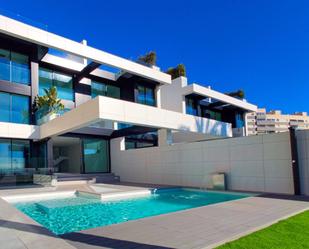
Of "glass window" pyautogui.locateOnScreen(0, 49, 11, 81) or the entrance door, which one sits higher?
"glass window" pyautogui.locateOnScreen(0, 49, 11, 81)

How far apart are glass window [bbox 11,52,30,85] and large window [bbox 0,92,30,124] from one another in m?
1.18

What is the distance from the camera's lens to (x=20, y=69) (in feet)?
61.0

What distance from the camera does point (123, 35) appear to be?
25.9 m

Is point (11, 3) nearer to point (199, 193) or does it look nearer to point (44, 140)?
point (44, 140)

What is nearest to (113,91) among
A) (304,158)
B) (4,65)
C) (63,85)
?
(63,85)

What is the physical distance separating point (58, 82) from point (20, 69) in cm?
295

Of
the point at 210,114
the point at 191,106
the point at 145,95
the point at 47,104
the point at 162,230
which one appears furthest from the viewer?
the point at 210,114

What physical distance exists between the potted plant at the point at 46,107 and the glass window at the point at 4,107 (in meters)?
1.65

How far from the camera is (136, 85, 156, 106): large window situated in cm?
2408

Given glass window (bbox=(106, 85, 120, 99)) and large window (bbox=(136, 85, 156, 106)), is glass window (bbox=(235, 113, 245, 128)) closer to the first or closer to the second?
large window (bbox=(136, 85, 156, 106))

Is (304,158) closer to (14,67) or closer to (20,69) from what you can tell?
(20,69)

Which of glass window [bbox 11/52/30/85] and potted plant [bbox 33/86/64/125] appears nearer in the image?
potted plant [bbox 33/86/64/125]

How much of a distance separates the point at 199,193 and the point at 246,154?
2.85 meters

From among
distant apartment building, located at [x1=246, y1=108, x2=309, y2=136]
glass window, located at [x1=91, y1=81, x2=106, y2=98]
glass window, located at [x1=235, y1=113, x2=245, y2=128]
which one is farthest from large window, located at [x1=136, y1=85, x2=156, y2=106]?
distant apartment building, located at [x1=246, y1=108, x2=309, y2=136]
